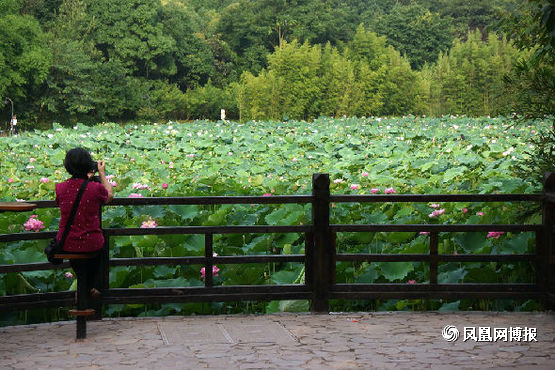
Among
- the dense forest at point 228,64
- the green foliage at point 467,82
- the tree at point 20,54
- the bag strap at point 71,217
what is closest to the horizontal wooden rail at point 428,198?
the bag strap at point 71,217

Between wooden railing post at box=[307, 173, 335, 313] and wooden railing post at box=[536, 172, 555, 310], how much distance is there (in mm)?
1842

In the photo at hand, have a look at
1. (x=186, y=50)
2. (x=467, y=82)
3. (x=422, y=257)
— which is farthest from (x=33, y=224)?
(x=186, y=50)

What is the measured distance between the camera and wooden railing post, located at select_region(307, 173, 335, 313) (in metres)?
7.15

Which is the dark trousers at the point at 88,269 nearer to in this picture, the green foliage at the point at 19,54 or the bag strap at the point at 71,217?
the bag strap at the point at 71,217

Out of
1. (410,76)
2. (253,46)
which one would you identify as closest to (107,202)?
(410,76)

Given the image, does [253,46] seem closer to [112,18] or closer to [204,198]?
[112,18]

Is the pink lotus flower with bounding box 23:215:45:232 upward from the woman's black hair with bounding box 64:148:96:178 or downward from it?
downward

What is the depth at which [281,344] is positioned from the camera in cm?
604

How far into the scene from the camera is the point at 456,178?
1339cm

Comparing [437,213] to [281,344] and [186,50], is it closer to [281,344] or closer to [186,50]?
[281,344]

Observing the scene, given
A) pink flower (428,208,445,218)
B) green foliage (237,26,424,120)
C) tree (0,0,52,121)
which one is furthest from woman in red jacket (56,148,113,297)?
tree (0,0,52,121)

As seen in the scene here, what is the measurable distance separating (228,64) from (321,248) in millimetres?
64863

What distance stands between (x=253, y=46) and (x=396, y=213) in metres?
64.5

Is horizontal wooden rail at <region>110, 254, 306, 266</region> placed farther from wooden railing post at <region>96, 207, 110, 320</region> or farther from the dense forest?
Answer: the dense forest
